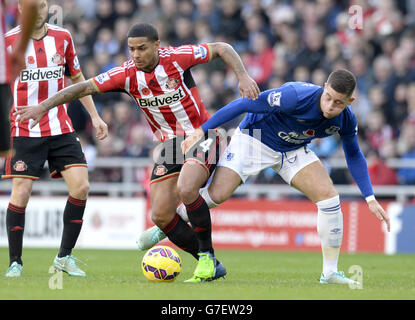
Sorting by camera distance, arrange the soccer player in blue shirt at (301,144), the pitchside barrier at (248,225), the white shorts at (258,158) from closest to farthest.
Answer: the soccer player in blue shirt at (301,144)
the white shorts at (258,158)
the pitchside barrier at (248,225)

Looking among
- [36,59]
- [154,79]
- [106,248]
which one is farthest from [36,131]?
[106,248]

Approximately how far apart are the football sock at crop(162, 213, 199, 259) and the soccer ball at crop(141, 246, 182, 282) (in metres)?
0.43

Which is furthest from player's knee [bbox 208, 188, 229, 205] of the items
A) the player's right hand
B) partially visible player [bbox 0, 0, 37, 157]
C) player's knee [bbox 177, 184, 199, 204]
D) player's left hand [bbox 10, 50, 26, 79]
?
player's left hand [bbox 10, 50, 26, 79]

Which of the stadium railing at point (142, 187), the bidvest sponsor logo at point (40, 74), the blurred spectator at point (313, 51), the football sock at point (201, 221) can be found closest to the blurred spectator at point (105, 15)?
the stadium railing at point (142, 187)

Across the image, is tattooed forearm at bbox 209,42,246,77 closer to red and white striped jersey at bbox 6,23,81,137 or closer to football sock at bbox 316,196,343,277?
football sock at bbox 316,196,343,277

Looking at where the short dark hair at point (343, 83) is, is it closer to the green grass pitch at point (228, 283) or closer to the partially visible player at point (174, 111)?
the partially visible player at point (174, 111)

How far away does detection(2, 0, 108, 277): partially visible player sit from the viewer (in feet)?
27.8

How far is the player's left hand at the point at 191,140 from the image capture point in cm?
758

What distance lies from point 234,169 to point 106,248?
25.6 ft

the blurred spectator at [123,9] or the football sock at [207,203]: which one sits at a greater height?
the blurred spectator at [123,9]

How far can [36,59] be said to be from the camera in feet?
28.0

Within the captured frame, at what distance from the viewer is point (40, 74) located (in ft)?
28.1

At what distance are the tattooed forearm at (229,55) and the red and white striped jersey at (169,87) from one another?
87mm

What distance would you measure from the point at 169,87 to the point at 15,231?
7.10 ft
